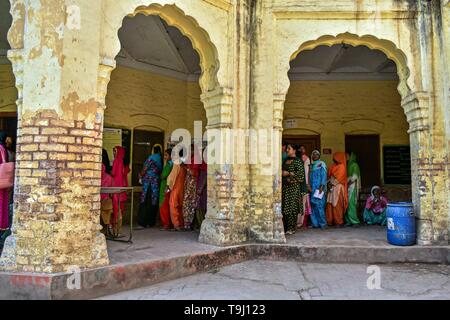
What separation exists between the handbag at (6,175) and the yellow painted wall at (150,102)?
3862mm

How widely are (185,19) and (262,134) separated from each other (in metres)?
2.34

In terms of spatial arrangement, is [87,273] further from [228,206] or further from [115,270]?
[228,206]

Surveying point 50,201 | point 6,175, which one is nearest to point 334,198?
point 50,201

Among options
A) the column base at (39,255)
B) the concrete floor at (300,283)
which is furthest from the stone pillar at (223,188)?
the column base at (39,255)

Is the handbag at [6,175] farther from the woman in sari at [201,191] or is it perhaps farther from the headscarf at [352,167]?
the headscarf at [352,167]

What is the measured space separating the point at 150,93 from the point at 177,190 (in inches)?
118

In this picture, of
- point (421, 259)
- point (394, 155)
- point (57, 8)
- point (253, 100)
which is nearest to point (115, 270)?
point (57, 8)

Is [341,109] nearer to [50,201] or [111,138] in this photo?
[111,138]

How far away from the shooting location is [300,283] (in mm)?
5348

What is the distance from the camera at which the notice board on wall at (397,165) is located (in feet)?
34.0

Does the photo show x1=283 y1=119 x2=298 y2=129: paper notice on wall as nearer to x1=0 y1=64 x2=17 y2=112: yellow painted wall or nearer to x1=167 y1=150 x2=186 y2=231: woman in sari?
x1=167 y1=150 x2=186 y2=231: woman in sari

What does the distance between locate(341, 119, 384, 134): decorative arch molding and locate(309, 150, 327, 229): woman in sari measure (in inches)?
86.9
